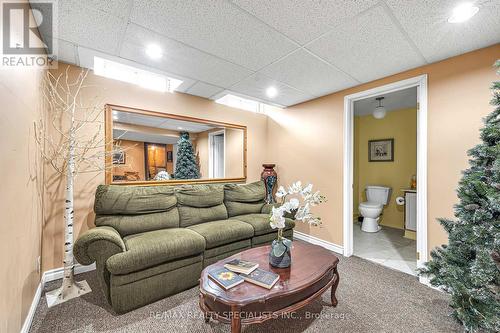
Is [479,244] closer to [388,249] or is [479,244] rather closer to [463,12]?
[463,12]

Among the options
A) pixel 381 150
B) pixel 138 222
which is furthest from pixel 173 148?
pixel 381 150

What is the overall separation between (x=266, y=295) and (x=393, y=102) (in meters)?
3.96

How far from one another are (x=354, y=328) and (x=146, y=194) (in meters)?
2.39

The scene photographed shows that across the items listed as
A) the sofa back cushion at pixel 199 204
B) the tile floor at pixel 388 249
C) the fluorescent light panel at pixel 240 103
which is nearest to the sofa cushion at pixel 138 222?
the sofa back cushion at pixel 199 204

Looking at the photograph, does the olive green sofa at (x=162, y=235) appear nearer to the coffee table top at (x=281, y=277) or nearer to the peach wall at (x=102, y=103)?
the peach wall at (x=102, y=103)

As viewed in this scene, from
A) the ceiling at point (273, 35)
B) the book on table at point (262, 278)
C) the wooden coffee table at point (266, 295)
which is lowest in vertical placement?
the wooden coffee table at point (266, 295)

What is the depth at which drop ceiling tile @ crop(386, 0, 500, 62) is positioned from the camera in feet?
4.89

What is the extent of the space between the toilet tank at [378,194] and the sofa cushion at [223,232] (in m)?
3.08

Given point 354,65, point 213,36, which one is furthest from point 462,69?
point 213,36

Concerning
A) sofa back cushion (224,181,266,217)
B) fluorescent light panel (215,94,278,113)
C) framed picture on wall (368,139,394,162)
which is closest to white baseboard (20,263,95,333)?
sofa back cushion (224,181,266,217)

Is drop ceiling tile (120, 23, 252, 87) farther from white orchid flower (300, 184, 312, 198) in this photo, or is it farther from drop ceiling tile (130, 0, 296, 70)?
white orchid flower (300, 184, 312, 198)

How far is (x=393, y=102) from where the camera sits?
12.4 feet

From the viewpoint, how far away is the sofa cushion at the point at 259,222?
2.75 meters

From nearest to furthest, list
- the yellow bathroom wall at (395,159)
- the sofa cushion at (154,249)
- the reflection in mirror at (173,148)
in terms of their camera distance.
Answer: the sofa cushion at (154,249) → the reflection in mirror at (173,148) → the yellow bathroom wall at (395,159)
